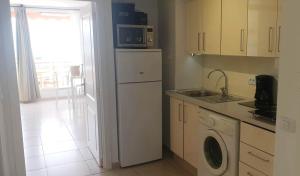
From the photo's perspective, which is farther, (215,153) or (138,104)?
(138,104)

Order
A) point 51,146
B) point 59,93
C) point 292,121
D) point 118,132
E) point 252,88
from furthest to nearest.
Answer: point 59,93
point 51,146
point 118,132
point 252,88
point 292,121

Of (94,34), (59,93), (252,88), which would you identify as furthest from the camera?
(59,93)

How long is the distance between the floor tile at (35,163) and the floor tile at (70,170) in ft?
0.58

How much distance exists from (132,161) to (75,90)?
12.0 feet

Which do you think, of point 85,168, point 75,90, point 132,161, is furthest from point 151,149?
point 75,90

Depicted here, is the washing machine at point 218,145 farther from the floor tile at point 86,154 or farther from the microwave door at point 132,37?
the floor tile at point 86,154

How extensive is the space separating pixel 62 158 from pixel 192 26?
2.43m

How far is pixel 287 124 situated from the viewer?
158cm

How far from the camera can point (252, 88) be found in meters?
2.77

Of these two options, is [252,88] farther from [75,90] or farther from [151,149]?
[75,90]

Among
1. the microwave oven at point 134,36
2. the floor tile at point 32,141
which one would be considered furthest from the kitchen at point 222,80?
the floor tile at point 32,141

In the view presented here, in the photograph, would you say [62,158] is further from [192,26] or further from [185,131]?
[192,26]

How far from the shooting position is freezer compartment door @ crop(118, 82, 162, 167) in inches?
123

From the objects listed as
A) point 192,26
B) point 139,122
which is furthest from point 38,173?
point 192,26
